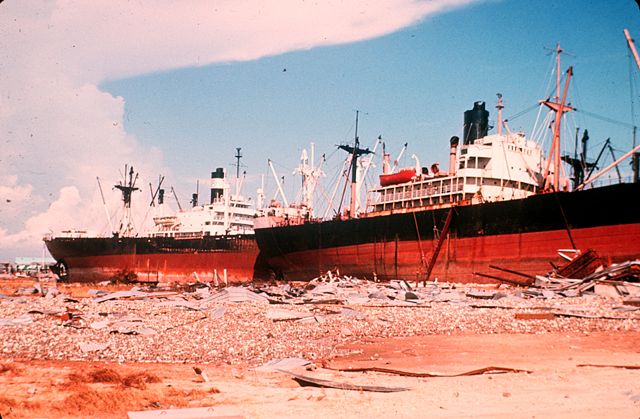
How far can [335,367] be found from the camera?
8977mm

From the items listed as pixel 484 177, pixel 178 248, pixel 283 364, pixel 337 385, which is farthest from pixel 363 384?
pixel 178 248

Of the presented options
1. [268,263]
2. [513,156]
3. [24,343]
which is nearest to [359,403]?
[24,343]

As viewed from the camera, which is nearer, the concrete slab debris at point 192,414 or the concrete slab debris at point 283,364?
the concrete slab debris at point 192,414

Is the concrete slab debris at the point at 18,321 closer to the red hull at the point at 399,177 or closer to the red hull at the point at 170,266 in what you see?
the red hull at the point at 399,177

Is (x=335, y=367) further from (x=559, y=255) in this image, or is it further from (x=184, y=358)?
(x=559, y=255)

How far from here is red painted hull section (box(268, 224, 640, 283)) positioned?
26059mm

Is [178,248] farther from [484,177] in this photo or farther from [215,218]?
[484,177]

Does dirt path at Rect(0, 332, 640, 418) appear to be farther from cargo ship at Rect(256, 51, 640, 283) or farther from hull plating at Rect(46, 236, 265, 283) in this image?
hull plating at Rect(46, 236, 265, 283)

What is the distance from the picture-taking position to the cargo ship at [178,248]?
5203cm

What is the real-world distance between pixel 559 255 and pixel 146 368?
23.4 m

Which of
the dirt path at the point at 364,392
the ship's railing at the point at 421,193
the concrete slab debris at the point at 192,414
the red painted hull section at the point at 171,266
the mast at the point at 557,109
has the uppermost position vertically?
the mast at the point at 557,109

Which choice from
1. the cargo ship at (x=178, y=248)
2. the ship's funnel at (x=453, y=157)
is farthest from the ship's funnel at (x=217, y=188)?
the ship's funnel at (x=453, y=157)

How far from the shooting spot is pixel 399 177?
145 feet

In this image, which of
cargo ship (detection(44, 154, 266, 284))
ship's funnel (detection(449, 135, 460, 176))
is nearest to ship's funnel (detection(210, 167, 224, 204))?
cargo ship (detection(44, 154, 266, 284))
